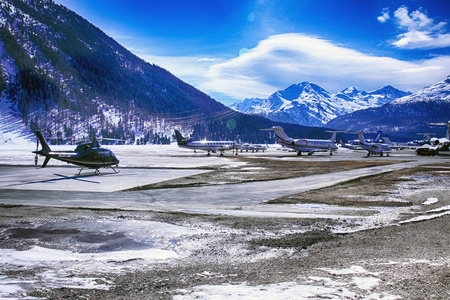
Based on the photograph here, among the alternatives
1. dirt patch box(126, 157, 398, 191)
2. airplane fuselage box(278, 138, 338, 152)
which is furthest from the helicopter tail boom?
airplane fuselage box(278, 138, 338, 152)

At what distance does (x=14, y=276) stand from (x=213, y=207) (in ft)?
22.5

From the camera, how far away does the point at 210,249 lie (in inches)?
248

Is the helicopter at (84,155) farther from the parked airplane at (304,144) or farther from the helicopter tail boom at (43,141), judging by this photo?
the parked airplane at (304,144)

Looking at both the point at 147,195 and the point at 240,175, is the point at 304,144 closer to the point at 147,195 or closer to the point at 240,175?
the point at 240,175

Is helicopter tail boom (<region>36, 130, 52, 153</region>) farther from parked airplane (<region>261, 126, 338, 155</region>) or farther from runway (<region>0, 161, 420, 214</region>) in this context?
parked airplane (<region>261, 126, 338, 155</region>)

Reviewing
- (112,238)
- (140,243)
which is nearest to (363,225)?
(140,243)

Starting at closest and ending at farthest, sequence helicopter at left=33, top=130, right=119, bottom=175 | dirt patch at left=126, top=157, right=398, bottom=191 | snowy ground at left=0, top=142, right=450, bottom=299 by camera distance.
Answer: snowy ground at left=0, top=142, right=450, bottom=299 → dirt patch at left=126, top=157, right=398, bottom=191 → helicopter at left=33, top=130, right=119, bottom=175

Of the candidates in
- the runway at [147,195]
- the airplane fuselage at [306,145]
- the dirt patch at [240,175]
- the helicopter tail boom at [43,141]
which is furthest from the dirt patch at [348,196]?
the airplane fuselage at [306,145]

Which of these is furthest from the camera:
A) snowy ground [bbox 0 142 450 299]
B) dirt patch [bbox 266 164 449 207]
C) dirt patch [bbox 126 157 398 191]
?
dirt patch [bbox 126 157 398 191]

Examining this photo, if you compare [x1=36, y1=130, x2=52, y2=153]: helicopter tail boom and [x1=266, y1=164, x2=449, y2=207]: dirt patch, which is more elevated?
[x1=36, y1=130, x2=52, y2=153]: helicopter tail boom

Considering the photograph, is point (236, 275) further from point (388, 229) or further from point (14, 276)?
point (388, 229)

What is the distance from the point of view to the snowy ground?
14.6 ft

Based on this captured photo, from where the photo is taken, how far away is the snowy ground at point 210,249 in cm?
445

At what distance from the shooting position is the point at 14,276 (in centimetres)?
490
